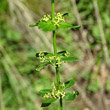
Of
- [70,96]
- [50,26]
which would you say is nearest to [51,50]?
[70,96]

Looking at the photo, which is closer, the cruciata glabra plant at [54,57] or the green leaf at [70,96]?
the cruciata glabra plant at [54,57]

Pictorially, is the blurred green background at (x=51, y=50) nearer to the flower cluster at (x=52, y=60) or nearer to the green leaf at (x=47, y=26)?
the flower cluster at (x=52, y=60)

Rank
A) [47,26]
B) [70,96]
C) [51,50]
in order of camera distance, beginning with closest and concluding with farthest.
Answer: [47,26]
[70,96]
[51,50]

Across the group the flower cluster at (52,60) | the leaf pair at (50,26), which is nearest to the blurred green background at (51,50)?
the flower cluster at (52,60)

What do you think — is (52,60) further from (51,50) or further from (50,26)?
(51,50)

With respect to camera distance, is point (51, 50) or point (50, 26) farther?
point (51, 50)

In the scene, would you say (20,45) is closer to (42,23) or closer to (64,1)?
(64,1)

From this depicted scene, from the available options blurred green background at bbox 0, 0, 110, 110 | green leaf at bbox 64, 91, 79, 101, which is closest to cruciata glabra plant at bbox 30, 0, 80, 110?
green leaf at bbox 64, 91, 79, 101

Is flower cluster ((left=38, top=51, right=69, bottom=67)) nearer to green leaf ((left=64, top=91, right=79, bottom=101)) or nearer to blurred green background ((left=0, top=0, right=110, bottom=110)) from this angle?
green leaf ((left=64, top=91, right=79, bottom=101))
